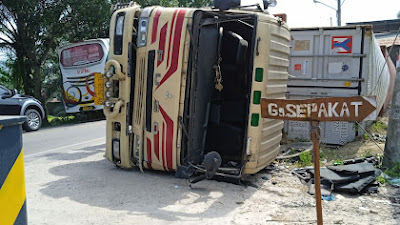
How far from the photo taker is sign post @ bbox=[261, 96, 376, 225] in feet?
8.91

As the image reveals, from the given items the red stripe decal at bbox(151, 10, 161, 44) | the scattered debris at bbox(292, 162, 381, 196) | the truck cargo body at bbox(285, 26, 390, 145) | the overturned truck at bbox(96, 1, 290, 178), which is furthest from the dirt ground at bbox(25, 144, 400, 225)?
the truck cargo body at bbox(285, 26, 390, 145)

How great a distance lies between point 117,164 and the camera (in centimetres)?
550

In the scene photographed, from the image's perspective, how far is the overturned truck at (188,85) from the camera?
485 centimetres

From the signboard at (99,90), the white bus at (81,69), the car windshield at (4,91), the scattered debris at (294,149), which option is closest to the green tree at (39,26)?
the white bus at (81,69)

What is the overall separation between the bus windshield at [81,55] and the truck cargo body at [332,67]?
27.9 ft

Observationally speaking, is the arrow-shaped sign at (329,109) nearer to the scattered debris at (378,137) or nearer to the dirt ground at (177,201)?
the dirt ground at (177,201)

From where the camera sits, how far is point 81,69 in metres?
14.5

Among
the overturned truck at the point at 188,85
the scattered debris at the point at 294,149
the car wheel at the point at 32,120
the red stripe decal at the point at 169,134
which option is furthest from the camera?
the car wheel at the point at 32,120

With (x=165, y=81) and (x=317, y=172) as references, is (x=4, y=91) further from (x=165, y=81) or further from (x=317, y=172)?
(x=317, y=172)

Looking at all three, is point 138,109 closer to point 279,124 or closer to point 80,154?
point 279,124

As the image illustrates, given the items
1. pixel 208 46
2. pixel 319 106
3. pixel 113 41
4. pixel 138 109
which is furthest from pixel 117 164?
pixel 319 106

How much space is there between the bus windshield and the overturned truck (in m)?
9.22

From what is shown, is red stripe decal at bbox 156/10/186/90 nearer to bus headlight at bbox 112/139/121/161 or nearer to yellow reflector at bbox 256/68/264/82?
yellow reflector at bbox 256/68/264/82

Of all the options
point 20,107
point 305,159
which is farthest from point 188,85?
point 20,107
